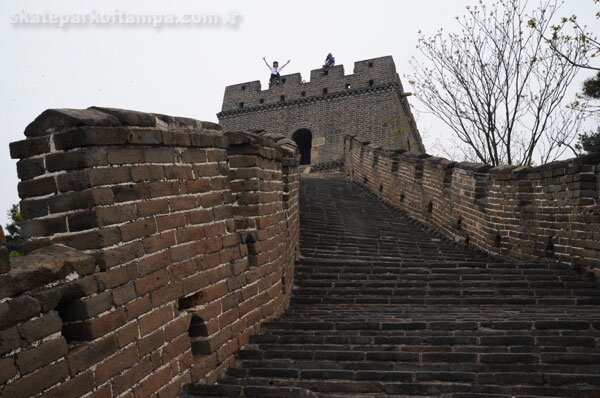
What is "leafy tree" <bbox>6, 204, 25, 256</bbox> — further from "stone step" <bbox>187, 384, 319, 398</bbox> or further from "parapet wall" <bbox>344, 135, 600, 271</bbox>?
"stone step" <bbox>187, 384, 319, 398</bbox>

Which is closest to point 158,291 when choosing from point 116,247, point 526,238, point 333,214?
point 116,247

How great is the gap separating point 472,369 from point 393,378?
1.63 ft

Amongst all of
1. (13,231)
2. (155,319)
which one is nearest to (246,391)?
(155,319)

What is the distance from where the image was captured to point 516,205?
21.5 ft

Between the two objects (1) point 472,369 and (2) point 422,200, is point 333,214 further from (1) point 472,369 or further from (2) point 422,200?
(1) point 472,369

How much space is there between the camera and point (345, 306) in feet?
15.5

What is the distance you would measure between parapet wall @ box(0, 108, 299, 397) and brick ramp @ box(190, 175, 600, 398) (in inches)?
14.6

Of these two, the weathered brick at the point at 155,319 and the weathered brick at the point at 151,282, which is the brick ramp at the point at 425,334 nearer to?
the weathered brick at the point at 155,319

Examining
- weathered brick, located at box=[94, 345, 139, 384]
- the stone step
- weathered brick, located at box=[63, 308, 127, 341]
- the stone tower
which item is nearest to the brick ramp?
the stone step

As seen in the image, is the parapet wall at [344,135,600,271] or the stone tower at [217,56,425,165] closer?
the parapet wall at [344,135,600,271]

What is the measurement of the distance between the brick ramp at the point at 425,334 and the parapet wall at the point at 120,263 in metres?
0.37

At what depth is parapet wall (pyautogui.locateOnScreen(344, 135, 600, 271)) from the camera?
545cm

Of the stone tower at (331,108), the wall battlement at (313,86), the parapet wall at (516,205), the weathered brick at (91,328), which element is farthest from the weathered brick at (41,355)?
the wall battlement at (313,86)

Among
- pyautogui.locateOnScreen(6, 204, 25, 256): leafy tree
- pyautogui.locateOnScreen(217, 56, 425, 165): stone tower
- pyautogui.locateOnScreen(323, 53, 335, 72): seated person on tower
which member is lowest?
pyautogui.locateOnScreen(6, 204, 25, 256): leafy tree
